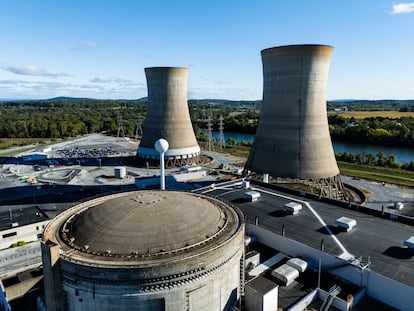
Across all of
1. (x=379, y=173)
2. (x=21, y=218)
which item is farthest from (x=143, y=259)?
(x=379, y=173)

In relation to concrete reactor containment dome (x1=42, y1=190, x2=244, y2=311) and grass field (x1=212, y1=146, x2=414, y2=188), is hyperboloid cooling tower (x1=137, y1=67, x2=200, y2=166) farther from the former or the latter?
concrete reactor containment dome (x1=42, y1=190, x2=244, y2=311)

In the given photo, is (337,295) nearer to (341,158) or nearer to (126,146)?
(341,158)

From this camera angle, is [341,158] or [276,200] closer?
[276,200]

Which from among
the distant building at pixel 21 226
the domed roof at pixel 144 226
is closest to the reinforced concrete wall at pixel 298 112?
the domed roof at pixel 144 226

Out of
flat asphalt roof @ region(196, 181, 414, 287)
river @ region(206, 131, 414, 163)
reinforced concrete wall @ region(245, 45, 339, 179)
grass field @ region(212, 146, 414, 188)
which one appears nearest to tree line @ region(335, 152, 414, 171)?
grass field @ region(212, 146, 414, 188)

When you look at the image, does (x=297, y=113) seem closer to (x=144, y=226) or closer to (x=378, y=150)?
(x=144, y=226)

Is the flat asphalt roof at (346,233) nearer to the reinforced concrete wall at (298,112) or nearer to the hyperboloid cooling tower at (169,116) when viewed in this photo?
the reinforced concrete wall at (298,112)

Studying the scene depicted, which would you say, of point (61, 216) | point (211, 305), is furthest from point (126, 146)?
point (211, 305)
